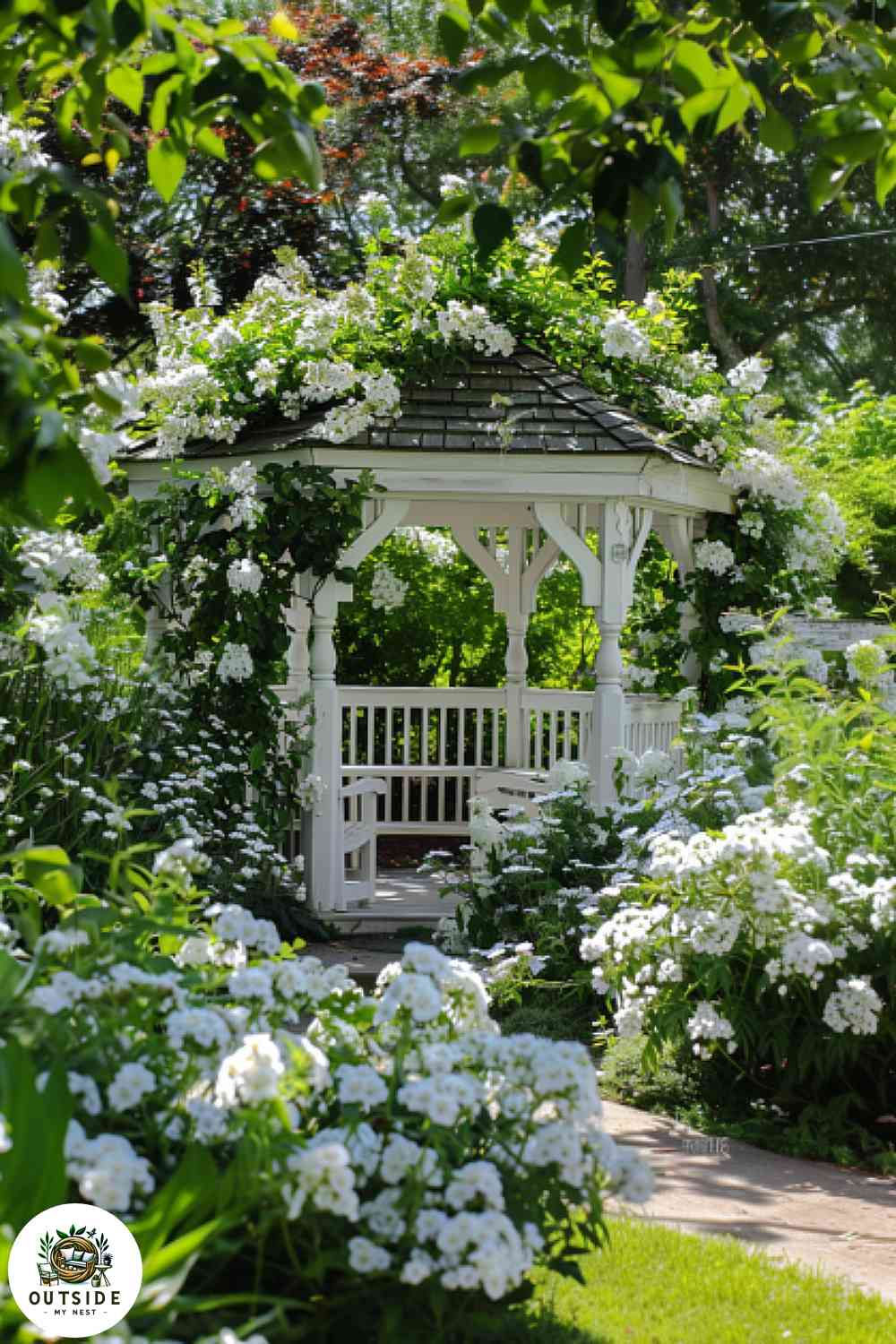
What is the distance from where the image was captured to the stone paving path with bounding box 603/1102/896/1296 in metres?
3.64

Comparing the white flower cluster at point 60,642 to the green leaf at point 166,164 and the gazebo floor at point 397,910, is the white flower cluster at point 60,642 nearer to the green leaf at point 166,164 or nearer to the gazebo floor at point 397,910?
the gazebo floor at point 397,910

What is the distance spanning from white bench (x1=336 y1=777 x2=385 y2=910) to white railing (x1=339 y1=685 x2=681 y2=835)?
228 mm

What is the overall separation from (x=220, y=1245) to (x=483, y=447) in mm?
5908

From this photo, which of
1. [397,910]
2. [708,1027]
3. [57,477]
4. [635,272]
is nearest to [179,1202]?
[57,477]

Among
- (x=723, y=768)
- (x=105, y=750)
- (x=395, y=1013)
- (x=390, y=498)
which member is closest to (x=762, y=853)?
(x=723, y=768)

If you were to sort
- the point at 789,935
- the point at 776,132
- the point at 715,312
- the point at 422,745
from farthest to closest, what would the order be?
the point at 715,312 < the point at 422,745 < the point at 789,935 < the point at 776,132

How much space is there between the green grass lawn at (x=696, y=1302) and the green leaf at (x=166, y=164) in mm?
2008

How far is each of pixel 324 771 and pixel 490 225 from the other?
219 inches

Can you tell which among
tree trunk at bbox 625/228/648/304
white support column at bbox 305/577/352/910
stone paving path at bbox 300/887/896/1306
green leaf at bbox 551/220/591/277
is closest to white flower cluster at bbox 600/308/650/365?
white support column at bbox 305/577/352/910

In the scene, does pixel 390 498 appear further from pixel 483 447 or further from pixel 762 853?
pixel 762 853

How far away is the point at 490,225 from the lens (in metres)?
2.38

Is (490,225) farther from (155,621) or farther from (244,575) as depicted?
(155,621)

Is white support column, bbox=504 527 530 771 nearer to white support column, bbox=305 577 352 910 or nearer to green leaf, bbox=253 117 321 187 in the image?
white support column, bbox=305 577 352 910

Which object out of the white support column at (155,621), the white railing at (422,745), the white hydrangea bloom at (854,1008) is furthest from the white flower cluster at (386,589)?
the white hydrangea bloom at (854,1008)
